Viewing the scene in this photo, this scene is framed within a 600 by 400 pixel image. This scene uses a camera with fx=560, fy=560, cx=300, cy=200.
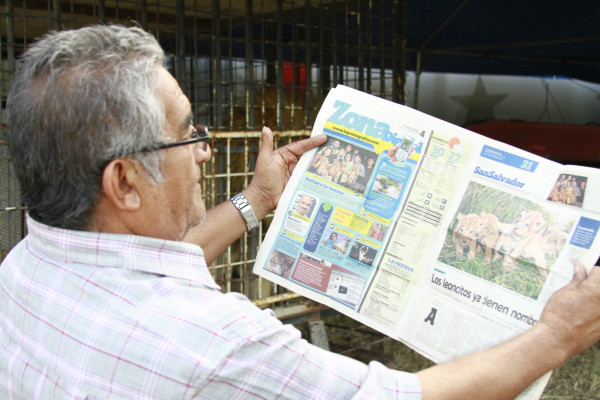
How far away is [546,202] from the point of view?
1066mm

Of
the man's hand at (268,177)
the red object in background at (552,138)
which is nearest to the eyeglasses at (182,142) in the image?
the man's hand at (268,177)

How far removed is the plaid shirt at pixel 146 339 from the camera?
758 mm

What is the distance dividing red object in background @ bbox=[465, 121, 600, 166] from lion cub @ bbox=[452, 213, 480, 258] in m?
2.94

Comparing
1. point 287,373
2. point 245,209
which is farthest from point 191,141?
point 245,209

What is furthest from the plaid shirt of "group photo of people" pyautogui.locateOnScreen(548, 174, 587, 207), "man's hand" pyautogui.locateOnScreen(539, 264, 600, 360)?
"group photo of people" pyautogui.locateOnScreen(548, 174, 587, 207)

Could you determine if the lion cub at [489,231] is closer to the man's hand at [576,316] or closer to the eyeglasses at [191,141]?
the man's hand at [576,316]

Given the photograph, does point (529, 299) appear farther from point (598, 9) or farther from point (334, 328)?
point (598, 9)

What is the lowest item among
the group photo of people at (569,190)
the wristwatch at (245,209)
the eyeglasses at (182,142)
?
the wristwatch at (245,209)

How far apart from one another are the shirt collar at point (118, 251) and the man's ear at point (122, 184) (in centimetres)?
6

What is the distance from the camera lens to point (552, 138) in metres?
3.95

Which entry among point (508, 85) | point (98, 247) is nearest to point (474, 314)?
point (98, 247)

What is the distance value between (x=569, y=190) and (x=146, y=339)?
0.79 metres

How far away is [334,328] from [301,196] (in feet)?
7.63

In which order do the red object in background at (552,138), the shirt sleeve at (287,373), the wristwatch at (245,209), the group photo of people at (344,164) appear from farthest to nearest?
the red object in background at (552,138) → the wristwatch at (245,209) → the group photo of people at (344,164) → the shirt sleeve at (287,373)
